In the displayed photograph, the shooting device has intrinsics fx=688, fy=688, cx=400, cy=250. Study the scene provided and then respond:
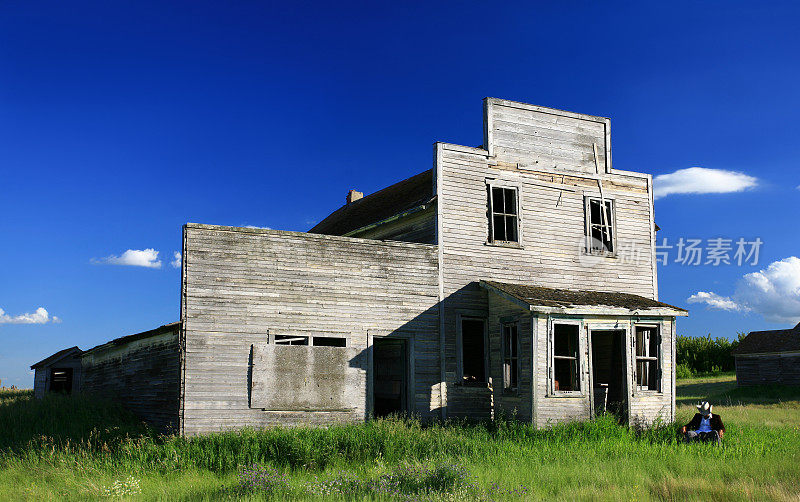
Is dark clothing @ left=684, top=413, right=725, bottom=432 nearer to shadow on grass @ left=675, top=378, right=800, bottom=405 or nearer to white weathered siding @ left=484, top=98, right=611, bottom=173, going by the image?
white weathered siding @ left=484, top=98, right=611, bottom=173

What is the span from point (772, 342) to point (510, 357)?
29945mm

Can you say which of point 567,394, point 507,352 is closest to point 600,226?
point 507,352

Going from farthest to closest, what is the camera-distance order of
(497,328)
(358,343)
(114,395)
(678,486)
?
1. (114,395)
2. (497,328)
3. (358,343)
4. (678,486)

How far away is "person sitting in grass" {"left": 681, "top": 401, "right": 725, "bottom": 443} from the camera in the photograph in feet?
51.5

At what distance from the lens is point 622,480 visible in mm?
12078

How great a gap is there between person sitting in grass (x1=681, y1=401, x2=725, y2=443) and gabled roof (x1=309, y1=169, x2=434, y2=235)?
27.9 ft

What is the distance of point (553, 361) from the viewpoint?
55.4 ft

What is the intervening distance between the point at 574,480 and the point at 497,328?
6.67m

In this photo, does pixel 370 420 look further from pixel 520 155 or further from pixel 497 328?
pixel 520 155

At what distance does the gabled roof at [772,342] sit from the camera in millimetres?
39219

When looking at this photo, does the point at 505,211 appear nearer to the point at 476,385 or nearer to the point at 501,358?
the point at 501,358

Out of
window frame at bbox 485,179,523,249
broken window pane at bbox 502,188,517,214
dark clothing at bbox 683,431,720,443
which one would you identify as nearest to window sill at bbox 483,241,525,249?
window frame at bbox 485,179,523,249

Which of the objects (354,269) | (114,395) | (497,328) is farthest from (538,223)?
(114,395)

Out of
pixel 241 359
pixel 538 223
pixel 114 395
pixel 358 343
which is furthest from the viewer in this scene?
pixel 114 395
